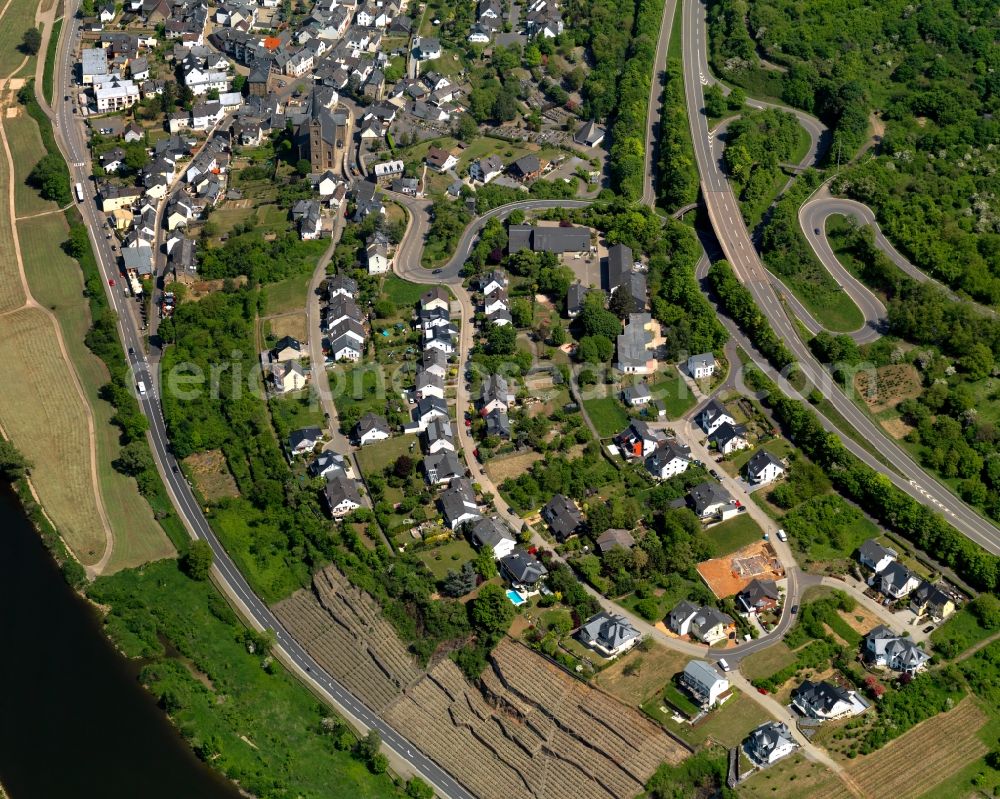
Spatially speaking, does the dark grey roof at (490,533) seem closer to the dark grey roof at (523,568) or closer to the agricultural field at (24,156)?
the dark grey roof at (523,568)

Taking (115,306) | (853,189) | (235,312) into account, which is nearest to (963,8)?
(853,189)

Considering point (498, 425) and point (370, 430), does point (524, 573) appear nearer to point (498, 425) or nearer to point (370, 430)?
point (498, 425)

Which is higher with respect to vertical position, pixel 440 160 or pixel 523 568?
pixel 440 160

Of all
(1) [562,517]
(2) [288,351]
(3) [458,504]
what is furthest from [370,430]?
(1) [562,517]

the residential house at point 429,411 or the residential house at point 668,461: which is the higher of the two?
the residential house at point 429,411

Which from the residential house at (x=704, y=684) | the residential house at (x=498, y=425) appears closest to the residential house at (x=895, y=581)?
the residential house at (x=704, y=684)

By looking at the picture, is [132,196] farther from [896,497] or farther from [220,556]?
[896,497]
